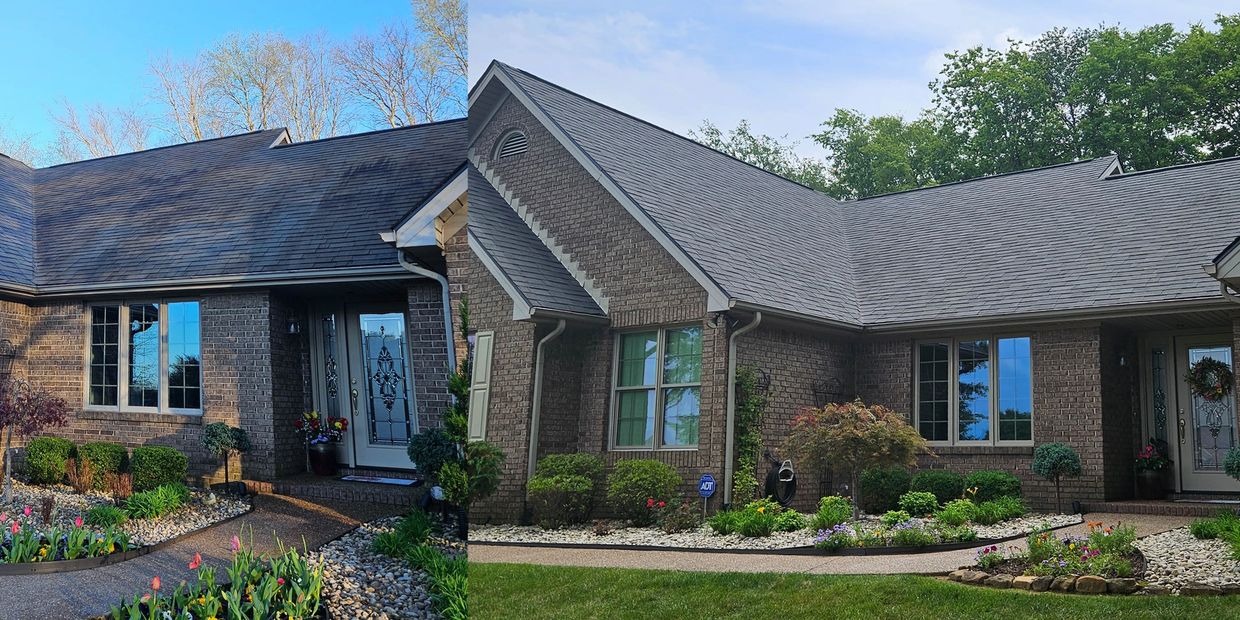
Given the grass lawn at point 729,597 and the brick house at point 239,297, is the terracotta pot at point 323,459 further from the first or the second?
the grass lawn at point 729,597

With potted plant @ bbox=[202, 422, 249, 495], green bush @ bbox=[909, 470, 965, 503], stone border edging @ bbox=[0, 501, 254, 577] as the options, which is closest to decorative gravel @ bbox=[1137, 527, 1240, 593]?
green bush @ bbox=[909, 470, 965, 503]

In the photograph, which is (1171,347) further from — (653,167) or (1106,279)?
(653,167)

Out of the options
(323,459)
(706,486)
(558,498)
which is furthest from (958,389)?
(323,459)

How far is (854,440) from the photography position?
25.7 ft

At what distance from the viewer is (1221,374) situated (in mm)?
7098

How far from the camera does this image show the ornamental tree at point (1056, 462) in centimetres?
709

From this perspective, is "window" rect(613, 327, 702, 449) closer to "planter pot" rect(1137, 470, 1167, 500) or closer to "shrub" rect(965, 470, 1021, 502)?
"shrub" rect(965, 470, 1021, 502)

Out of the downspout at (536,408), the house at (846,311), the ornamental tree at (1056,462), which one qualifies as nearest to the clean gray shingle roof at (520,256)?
→ the house at (846,311)

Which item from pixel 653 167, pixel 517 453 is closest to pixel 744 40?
pixel 653 167

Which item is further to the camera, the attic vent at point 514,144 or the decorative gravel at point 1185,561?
the attic vent at point 514,144

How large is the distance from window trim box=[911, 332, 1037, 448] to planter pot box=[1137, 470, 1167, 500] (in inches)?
32.2

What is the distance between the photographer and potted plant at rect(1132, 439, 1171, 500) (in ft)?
23.0

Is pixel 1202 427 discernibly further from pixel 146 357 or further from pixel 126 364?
pixel 126 364

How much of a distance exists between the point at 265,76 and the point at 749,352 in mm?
4127
